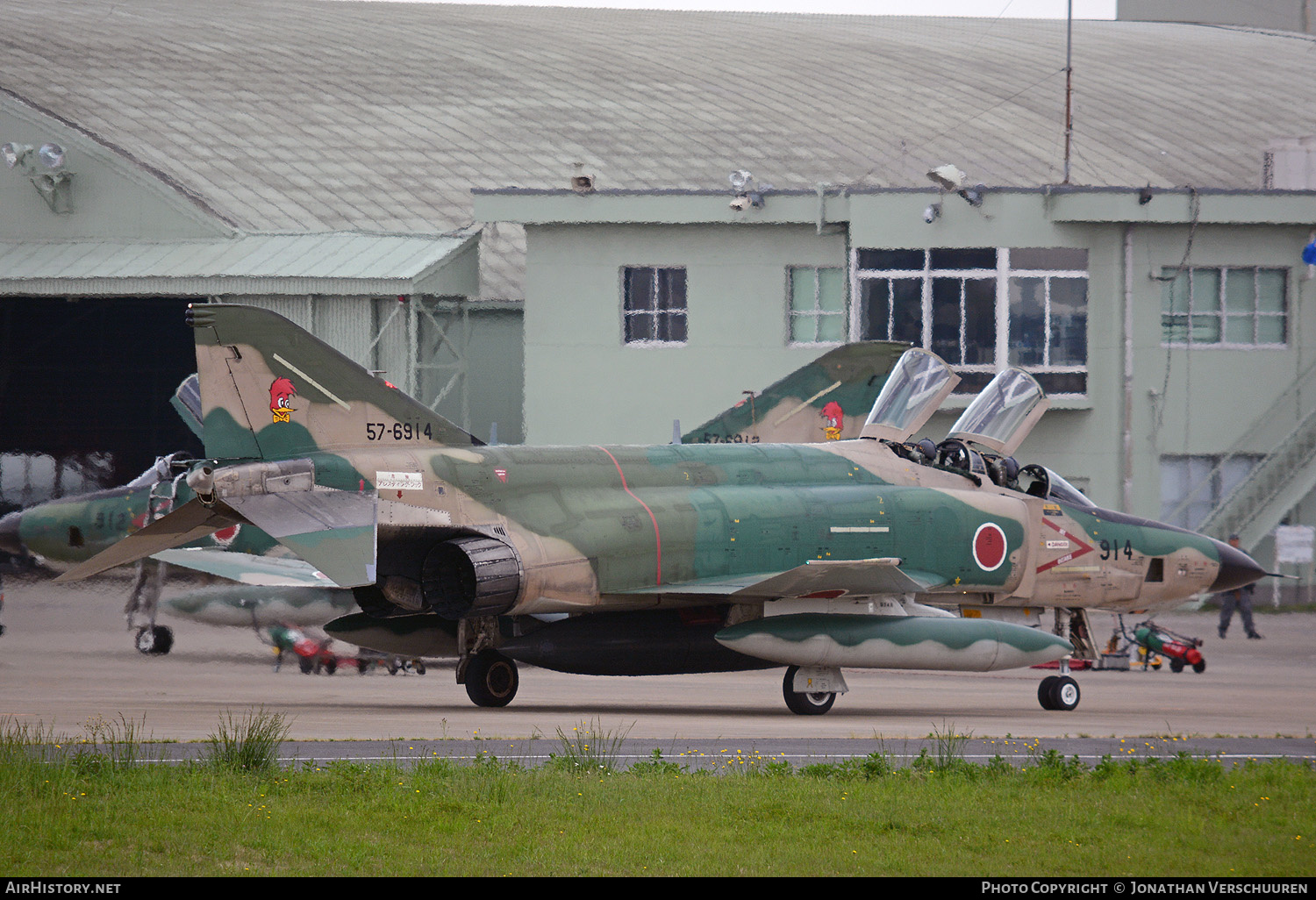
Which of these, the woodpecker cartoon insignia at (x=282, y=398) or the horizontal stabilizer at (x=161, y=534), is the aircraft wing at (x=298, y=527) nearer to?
the horizontal stabilizer at (x=161, y=534)

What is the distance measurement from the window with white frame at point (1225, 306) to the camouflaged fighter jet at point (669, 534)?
10.0 meters

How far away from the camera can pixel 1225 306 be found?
1199 inches

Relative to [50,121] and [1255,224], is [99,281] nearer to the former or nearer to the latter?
[50,121]

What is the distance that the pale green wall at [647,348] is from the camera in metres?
30.5

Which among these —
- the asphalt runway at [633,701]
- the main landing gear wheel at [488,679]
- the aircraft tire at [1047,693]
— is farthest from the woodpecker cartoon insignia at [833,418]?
the main landing gear wheel at [488,679]

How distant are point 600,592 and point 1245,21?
5177 centimetres

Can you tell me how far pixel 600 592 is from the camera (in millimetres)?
17672

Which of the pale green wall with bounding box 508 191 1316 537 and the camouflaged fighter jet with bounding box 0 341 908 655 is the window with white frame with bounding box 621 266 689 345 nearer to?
the pale green wall with bounding box 508 191 1316 537

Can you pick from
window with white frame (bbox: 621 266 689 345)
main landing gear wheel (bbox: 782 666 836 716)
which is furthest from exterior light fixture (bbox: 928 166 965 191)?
main landing gear wheel (bbox: 782 666 836 716)

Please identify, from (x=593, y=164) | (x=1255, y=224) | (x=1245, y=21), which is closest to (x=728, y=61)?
(x=593, y=164)

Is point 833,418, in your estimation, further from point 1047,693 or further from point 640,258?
point 640,258

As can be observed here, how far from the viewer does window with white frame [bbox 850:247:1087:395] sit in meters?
30.1

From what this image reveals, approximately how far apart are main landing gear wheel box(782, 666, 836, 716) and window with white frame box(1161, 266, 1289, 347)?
15122mm

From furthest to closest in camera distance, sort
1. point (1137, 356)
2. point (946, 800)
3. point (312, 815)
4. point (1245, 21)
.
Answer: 1. point (1245, 21)
2. point (1137, 356)
3. point (946, 800)
4. point (312, 815)
